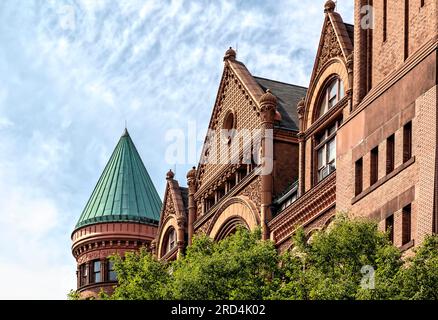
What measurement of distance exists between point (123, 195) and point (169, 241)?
14.1m

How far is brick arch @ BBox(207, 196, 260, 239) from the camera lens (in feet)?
210

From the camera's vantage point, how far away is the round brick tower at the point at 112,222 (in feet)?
294

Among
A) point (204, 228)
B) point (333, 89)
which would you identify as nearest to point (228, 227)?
point (204, 228)

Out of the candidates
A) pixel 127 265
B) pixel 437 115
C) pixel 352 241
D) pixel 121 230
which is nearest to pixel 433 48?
pixel 437 115

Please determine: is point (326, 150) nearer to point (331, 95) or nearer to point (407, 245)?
point (331, 95)

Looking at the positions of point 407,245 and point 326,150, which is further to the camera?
point 326,150

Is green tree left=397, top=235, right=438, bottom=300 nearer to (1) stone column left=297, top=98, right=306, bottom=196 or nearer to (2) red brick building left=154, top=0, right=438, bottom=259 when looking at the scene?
(2) red brick building left=154, top=0, right=438, bottom=259

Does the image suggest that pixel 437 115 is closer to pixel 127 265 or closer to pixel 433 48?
pixel 433 48

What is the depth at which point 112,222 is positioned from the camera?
89438mm

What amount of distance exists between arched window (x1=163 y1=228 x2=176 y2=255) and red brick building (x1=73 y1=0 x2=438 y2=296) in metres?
0.08

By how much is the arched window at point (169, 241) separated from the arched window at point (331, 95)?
55.3ft

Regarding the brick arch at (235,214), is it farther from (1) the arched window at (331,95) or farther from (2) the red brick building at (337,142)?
(1) the arched window at (331,95)

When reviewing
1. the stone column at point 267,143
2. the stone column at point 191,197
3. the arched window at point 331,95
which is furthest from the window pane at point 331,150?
the stone column at point 191,197

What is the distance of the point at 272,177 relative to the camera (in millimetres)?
63875
